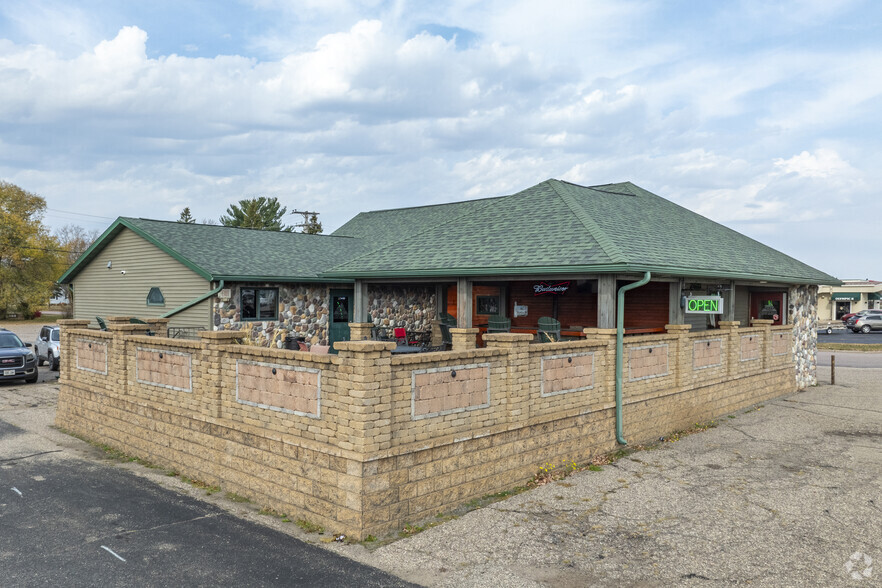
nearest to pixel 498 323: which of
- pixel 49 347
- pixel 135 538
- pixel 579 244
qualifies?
pixel 579 244

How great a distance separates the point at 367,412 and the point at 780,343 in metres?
15.3

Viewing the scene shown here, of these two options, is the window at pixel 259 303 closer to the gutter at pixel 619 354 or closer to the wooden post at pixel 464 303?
the wooden post at pixel 464 303

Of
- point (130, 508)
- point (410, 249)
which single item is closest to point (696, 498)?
point (130, 508)

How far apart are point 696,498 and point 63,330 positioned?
13.8 m

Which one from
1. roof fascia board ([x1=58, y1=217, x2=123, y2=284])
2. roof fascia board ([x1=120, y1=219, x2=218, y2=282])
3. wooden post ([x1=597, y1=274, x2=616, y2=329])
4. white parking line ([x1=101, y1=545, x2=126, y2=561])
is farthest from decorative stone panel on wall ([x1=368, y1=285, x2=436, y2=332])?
white parking line ([x1=101, y1=545, x2=126, y2=561])

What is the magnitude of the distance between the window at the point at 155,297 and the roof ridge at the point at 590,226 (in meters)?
12.3

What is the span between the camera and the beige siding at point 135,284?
18422mm

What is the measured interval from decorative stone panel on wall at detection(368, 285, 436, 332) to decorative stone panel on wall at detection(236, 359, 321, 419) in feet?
36.0

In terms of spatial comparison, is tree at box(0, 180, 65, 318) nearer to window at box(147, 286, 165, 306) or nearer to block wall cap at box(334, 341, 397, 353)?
window at box(147, 286, 165, 306)

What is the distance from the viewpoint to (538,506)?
30.4 feet


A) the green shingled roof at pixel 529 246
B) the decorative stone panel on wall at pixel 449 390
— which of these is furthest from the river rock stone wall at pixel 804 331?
the decorative stone panel on wall at pixel 449 390

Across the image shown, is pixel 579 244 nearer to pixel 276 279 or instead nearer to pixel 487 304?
pixel 487 304

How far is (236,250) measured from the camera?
813 inches

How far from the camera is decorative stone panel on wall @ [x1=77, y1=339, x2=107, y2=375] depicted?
13359 millimetres
